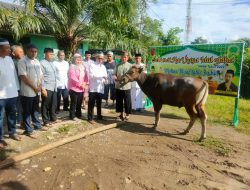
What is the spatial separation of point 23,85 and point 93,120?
8.18ft

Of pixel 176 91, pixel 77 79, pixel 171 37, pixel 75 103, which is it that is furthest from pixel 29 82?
pixel 171 37

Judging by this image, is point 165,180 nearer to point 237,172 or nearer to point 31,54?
point 237,172

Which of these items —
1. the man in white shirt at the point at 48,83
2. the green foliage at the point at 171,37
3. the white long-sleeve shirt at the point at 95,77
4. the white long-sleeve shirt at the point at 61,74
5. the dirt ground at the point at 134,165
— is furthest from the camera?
the green foliage at the point at 171,37

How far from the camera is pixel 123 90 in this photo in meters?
7.80

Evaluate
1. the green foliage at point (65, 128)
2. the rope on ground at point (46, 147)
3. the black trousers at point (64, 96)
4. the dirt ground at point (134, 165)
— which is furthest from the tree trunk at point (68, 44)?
the dirt ground at point (134, 165)

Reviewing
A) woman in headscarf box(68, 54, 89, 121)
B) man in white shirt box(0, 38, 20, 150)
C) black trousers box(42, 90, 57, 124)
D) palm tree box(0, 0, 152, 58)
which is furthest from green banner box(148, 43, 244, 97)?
man in white shirt box(0, 38, 20, 150)

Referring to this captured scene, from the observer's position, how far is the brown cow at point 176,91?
A: 677 centimetres

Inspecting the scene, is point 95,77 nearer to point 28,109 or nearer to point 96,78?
point 96,78

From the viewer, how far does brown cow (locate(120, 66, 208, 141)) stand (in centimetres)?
677

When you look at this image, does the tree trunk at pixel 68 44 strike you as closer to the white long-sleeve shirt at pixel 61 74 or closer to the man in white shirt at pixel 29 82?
the white long-sleeve shirt at pixel 61 74

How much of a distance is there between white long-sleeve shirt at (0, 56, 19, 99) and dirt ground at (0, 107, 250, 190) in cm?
135

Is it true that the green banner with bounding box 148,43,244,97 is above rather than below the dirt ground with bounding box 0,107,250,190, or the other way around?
above

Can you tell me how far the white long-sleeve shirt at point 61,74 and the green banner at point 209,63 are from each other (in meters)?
3.37

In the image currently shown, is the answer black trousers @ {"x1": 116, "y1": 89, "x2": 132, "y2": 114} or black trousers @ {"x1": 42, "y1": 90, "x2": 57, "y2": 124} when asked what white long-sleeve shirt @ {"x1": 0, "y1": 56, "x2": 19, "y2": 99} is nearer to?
black trousers @ {"x1": 42, "y1": 90, "x2": 57, "y2": 124}
